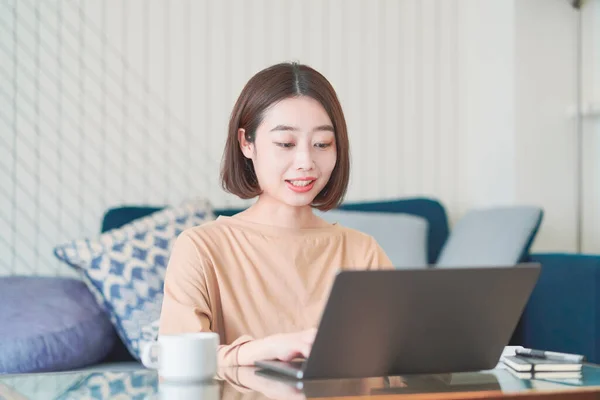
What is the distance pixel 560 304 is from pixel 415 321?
1732 millimetres

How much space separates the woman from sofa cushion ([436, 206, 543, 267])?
1248 mm

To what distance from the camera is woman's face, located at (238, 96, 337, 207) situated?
150 cm

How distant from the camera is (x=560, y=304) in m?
2.67

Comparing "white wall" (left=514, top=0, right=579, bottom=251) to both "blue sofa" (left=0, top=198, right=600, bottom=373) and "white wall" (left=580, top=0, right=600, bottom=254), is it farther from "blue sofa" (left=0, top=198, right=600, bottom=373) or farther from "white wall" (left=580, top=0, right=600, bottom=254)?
"blue sofa" (left=0, top=198, right=600, bottom=373)

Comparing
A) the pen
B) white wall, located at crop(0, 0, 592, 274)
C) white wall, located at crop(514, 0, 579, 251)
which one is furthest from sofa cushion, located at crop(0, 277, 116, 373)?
white wall, located at crop(514, 0, 579, 251)

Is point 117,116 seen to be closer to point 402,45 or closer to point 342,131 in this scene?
point 402,45

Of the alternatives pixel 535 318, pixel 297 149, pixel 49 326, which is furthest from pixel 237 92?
pixel 297 149

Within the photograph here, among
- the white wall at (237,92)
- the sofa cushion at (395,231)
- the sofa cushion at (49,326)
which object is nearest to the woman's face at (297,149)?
the sofa cushion at (49,326)

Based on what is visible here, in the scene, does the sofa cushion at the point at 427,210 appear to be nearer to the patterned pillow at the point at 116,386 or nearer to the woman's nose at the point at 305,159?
the woman's nose at the point at 305,159

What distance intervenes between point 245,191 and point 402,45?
1.99 meters

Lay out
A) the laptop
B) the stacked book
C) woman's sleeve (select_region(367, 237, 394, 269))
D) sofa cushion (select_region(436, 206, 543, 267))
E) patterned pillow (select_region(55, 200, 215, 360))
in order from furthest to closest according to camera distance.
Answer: sofa cushion (select_region(436, 206, 543, 267)), patterned pillow (select_region(55, 200, 215, 360)), woman's sleeve (select_region(367, 237, 394, 269)), the stacked book, the laptop

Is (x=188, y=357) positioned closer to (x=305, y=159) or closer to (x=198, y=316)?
(x=198, y=316)

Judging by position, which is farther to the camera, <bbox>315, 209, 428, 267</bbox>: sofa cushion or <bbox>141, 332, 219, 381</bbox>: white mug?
<bbox>315, 209, 428, 267</bbox>: sofa cushion

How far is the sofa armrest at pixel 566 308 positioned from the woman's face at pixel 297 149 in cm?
136
